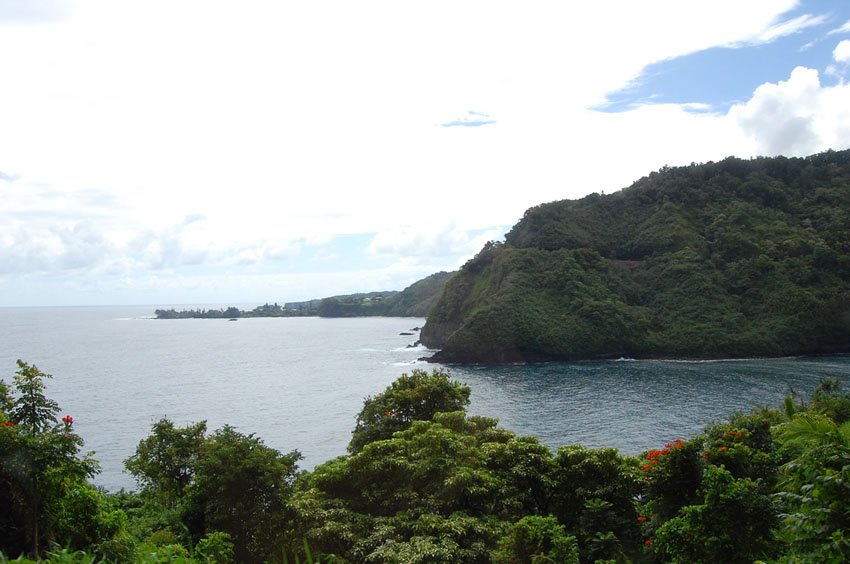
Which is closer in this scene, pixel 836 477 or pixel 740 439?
pixel 836 477

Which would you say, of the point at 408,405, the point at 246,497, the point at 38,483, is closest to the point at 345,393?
the point at 408,405

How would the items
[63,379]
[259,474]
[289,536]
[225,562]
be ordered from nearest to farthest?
[225,562]
[289,536]
[259,474]
[63,379]

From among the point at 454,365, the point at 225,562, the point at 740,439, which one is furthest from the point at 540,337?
the point at 225,562

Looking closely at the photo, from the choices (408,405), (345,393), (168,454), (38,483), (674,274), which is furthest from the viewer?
(674,274)

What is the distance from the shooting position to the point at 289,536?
15.7 m

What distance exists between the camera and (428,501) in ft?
49.9

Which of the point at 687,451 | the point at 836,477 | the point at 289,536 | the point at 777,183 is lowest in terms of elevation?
the point at 289,536

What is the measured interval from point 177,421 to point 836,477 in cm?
5097

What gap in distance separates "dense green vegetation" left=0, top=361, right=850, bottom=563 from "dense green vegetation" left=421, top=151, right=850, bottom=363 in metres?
62.3

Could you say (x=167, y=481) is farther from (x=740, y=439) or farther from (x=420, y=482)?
(x=740, y=439)

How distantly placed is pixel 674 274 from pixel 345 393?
184 ft

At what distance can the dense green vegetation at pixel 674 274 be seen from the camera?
250ft

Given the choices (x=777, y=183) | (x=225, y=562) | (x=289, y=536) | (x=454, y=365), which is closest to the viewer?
(x=225, y=562)

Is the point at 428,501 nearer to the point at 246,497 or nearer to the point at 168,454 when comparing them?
the point at 246,497
